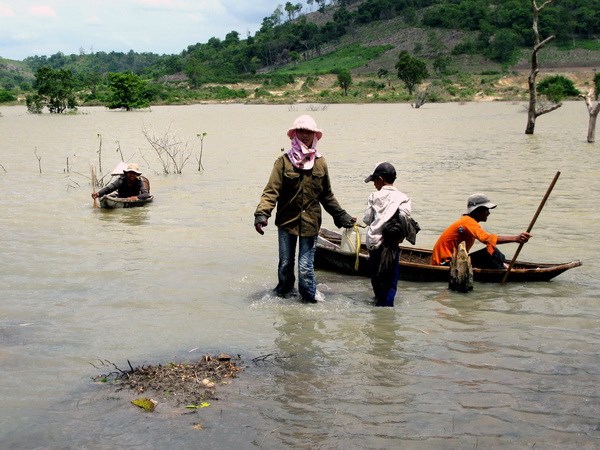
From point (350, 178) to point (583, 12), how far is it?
10078 cm

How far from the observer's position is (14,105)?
2586 inches

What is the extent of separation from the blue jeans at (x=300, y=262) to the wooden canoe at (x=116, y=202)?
6044mm

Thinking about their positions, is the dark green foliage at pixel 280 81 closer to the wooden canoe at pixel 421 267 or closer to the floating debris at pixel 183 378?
the wooden canoe at pixel 421 267

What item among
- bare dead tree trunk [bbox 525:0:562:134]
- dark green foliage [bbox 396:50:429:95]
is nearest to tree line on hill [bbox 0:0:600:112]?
dark green foliage [bbox 396:50:429:95]

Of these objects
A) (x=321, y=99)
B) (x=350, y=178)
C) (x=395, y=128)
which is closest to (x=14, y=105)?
(x=321, y=99)

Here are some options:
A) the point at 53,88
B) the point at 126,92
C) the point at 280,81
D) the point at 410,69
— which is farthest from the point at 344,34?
the point at 53,88

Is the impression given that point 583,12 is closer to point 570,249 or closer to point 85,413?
point 570,249

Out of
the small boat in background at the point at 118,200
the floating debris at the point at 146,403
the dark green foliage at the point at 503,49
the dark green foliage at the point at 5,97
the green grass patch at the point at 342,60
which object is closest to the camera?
the floating debris at the point at 146,403

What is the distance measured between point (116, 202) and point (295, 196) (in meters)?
6.59

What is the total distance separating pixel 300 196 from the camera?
6.48 meters

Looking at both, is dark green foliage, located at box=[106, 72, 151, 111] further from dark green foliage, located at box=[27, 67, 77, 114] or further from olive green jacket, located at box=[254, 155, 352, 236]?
olive green jacket, located at box=[254, 155, 352, 236]

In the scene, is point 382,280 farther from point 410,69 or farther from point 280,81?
point 280,81

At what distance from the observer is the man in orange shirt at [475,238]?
280 inches

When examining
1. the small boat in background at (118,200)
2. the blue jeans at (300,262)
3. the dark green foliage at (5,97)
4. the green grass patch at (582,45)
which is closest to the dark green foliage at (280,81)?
the dark green foliage at (5,97)
